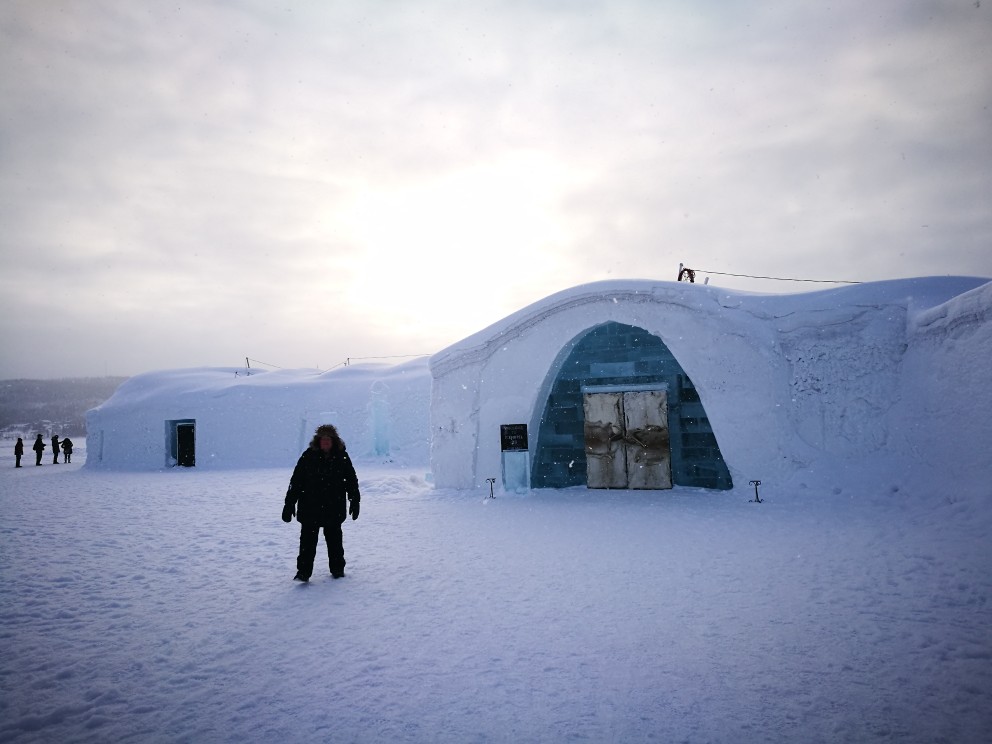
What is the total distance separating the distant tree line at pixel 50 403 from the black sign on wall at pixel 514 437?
77.3 meters

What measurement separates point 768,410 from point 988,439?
9.28ft

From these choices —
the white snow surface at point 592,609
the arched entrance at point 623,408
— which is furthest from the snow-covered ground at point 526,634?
the arched entrance at point 623,408

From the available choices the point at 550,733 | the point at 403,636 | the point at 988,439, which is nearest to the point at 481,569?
the point at 403,636

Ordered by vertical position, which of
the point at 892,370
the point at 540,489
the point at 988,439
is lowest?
the point at 540,489

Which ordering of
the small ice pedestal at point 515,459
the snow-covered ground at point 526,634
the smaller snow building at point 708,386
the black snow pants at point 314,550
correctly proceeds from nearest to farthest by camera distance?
the snow-covered ground at point 526,634
the black snow pants at point 314,550
the smaller snow building at point 708,386
the small ice pedestal at point 515,459

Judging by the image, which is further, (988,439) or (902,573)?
(988,439)

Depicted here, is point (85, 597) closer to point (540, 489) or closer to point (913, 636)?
point (913, 636)

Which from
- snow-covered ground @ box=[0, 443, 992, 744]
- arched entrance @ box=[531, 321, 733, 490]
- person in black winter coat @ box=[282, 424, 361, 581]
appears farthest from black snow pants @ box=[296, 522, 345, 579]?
arched entrance @ box=[531, 321, 733, 490]

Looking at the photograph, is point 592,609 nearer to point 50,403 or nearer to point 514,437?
point 514,437

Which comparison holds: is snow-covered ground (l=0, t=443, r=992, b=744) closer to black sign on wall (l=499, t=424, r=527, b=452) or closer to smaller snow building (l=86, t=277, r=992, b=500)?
smaller snow building (l=86, t=277, r=992, b=500)

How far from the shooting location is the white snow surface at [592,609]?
2.50 meters

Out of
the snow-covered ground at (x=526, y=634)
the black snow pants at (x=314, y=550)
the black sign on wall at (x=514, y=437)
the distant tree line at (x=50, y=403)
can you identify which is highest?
the distant tree line at (x=50, y=403)

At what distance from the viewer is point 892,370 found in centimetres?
809

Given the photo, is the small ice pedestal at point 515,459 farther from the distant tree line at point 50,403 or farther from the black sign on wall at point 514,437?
the distant tree line at point 50,403
